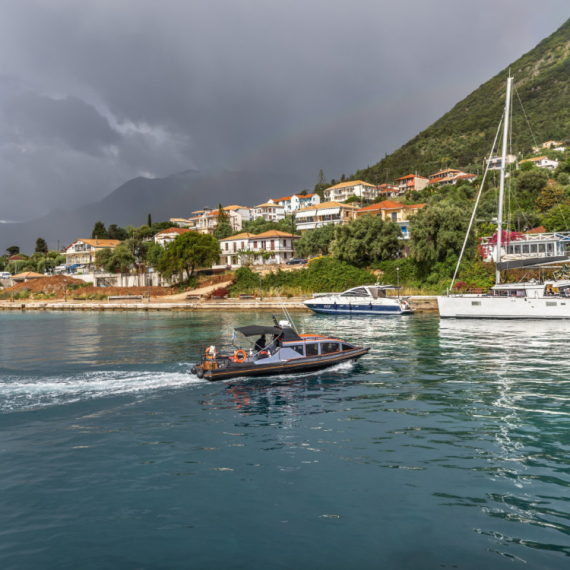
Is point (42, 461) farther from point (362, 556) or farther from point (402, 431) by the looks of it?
point (402, 431)

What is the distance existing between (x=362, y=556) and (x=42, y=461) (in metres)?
8.73

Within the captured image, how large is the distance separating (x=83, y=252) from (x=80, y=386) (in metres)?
122

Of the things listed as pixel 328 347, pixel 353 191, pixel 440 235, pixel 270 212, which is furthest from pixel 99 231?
pixel 328 347

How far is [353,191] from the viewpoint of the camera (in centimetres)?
13712

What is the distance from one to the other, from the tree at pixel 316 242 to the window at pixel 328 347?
67.3m

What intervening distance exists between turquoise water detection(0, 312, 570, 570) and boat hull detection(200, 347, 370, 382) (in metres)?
0.44

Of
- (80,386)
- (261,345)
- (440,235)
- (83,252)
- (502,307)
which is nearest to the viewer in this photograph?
(80,386)

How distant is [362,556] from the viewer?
7.68m

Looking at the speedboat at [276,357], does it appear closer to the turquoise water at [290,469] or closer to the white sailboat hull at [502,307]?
the turquoise water at [290,469]

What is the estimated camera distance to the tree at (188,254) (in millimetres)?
84688

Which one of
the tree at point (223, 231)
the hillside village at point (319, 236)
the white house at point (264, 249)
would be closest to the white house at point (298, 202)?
the hillside village at point (319, 236)

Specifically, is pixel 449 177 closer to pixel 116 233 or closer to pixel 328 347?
pixel 116 233

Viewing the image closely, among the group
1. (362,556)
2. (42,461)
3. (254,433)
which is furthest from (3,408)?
(362,556)

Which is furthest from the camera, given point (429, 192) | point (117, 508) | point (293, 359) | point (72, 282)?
point (429, 192)
